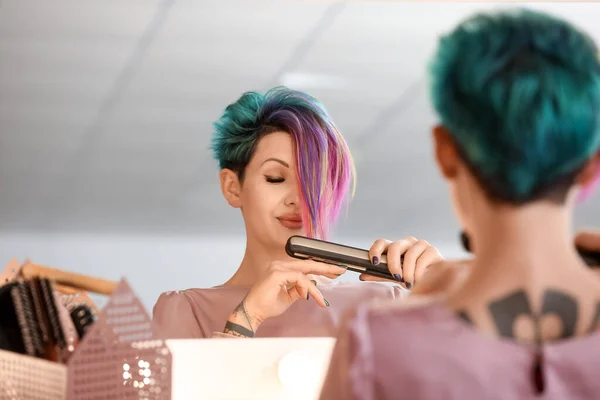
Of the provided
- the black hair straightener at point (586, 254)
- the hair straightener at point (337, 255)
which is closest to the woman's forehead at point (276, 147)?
→ the hair straightener at point (337, 255)

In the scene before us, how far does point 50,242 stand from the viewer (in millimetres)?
5551

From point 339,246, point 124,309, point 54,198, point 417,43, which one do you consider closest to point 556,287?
point 124,309

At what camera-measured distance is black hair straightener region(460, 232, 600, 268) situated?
649mm

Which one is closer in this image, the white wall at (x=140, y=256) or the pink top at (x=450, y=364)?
the pink top at (x=450, y=364)

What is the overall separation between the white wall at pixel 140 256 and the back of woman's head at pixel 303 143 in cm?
399

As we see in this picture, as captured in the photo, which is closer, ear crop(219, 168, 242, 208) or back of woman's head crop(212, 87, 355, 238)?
back of woman's head crop(212, 87, 355, 238)

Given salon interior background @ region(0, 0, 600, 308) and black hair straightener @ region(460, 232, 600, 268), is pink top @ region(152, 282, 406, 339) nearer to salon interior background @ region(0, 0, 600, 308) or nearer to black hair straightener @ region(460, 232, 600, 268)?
black hair straightener @ region(460, 232, 600, 268)

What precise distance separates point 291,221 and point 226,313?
17 centimetres

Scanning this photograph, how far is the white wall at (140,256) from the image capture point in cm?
543

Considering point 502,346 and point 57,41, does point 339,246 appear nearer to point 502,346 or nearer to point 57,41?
point 502,346

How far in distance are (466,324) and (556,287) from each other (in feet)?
0.20

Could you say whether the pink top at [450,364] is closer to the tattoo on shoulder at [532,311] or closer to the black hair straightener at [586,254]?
the tattoo on shoulder at [532,311]

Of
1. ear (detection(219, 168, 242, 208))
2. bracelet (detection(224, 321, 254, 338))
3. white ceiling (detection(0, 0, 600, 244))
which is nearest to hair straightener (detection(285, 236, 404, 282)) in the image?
bracelet (detection(224, 321, 254, 338))

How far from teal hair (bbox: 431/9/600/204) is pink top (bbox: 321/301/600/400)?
91 mm
